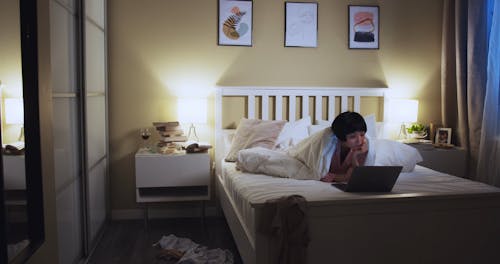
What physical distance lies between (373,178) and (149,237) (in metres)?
1.91

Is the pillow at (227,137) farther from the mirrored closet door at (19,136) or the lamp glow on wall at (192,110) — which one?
the mirrored closet door at (19,136)

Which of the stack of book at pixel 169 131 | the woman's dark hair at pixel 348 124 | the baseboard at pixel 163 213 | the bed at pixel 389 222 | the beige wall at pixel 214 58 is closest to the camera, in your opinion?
the bed at pixel 389 222

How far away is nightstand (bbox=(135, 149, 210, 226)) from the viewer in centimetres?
346

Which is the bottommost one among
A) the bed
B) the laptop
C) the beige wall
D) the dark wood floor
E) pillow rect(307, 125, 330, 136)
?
the dark wood floor

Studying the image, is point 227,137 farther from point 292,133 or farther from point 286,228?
point 286,228

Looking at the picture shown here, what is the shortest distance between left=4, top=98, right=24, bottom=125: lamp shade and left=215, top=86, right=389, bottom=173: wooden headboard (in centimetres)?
222

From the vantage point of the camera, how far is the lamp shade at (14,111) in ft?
4.94

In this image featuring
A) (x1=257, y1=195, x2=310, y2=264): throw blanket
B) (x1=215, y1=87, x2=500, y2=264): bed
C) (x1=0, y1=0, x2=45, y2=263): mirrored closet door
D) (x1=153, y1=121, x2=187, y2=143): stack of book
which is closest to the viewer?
(x1=0, y1=0, x2=45, y2=263): mirrored closet door

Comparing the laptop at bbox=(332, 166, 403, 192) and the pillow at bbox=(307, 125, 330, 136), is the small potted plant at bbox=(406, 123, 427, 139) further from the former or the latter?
the laptop at bbox=(332, 166, 403, 192)

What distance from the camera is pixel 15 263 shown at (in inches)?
60.2

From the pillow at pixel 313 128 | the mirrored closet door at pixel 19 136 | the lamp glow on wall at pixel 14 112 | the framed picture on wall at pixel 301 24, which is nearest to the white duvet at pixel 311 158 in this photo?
the pillow at pixel 313 128

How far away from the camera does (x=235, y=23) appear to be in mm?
3814

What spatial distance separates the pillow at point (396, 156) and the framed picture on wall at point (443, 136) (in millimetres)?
955

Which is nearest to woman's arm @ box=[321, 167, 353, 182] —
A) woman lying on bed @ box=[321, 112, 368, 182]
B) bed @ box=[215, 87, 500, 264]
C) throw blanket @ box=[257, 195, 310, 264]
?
woman lying on bed @ box=[321, 112, 368, 182]
